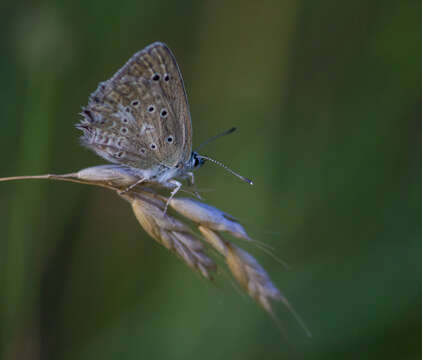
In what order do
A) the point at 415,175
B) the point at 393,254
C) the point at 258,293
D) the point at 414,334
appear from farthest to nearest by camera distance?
the point at 415,175, the point at 393,254, the point at 414,334, the point at 258,293

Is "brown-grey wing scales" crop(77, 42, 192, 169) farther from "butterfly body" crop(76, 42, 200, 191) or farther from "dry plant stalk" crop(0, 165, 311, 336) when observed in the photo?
"dry plant stalk" crop(0, 165, 311, 336)

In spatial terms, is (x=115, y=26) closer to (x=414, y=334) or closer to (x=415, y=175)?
(x=415, y=175)

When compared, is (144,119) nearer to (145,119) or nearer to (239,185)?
(145,119)

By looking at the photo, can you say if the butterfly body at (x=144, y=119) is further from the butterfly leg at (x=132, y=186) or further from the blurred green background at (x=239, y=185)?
the blurred green background at (x=239, y=185)

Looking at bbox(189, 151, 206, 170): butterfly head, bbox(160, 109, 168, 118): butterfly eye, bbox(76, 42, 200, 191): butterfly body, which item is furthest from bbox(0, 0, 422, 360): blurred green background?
bbox(160, 109, 168, 118): butterfly eye

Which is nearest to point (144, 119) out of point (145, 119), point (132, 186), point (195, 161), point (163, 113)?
point (145, 119)

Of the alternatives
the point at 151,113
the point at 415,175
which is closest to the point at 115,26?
the point at 151,113

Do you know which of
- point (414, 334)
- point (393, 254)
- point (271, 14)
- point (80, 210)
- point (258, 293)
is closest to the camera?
point (258, 293)
